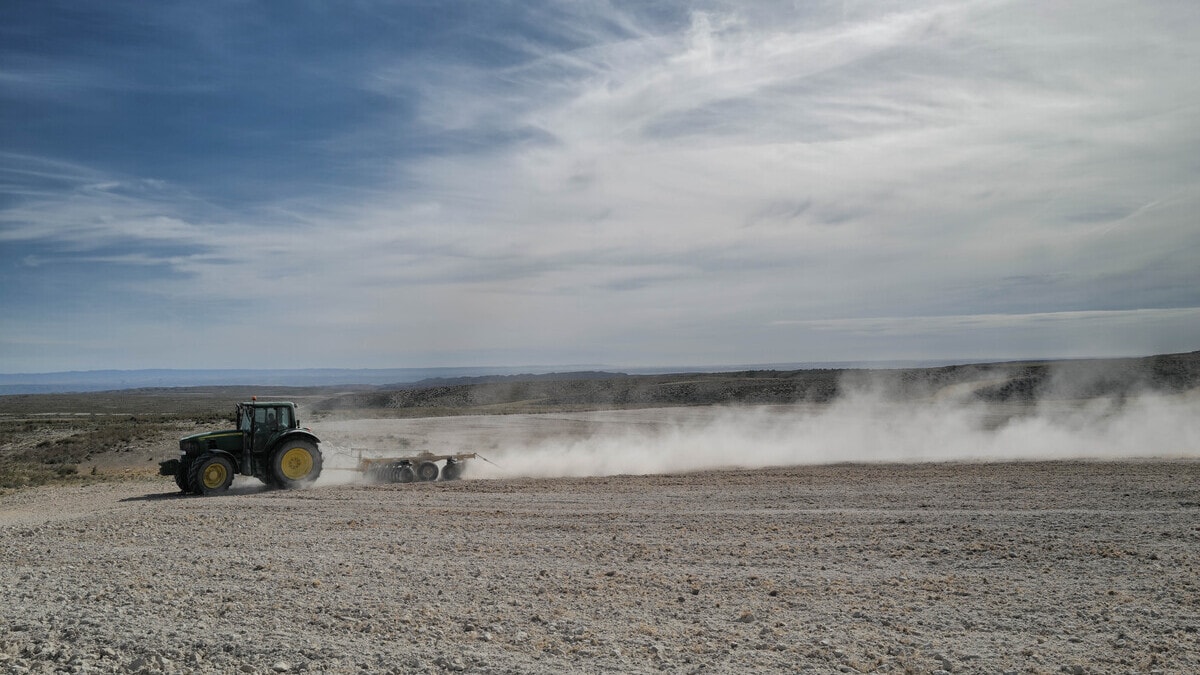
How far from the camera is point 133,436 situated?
4147cm

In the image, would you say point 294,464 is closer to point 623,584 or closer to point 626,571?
point 626,571

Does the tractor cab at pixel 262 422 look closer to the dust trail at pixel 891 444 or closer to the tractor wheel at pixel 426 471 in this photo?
the tractor wheel at pixel 426 471

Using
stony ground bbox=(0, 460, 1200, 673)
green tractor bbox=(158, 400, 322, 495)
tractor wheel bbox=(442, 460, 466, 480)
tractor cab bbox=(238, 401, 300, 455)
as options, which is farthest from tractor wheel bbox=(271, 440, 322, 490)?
tractor wheel bbox=(442, 460, 466, 480)

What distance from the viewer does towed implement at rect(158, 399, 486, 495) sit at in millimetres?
19234

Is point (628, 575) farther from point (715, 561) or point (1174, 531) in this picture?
point (1174, 531)

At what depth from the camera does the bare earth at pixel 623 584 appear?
24.2 feet

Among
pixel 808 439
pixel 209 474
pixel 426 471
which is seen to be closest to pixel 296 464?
pixel 209 474

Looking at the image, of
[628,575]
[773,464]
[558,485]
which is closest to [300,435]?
[558,485]

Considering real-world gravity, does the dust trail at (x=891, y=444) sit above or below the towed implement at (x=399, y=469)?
below

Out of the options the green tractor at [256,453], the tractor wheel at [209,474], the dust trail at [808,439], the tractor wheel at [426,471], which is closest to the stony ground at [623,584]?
the tractor wheel at [209,474]

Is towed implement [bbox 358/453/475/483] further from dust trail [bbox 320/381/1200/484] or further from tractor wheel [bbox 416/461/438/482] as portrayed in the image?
dust trail [bbox 320/381/1200/484]

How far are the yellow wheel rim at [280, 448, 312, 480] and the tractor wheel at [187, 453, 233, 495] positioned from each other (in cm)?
130

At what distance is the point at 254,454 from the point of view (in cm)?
1988

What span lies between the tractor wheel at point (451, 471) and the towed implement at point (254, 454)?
3581 mm
